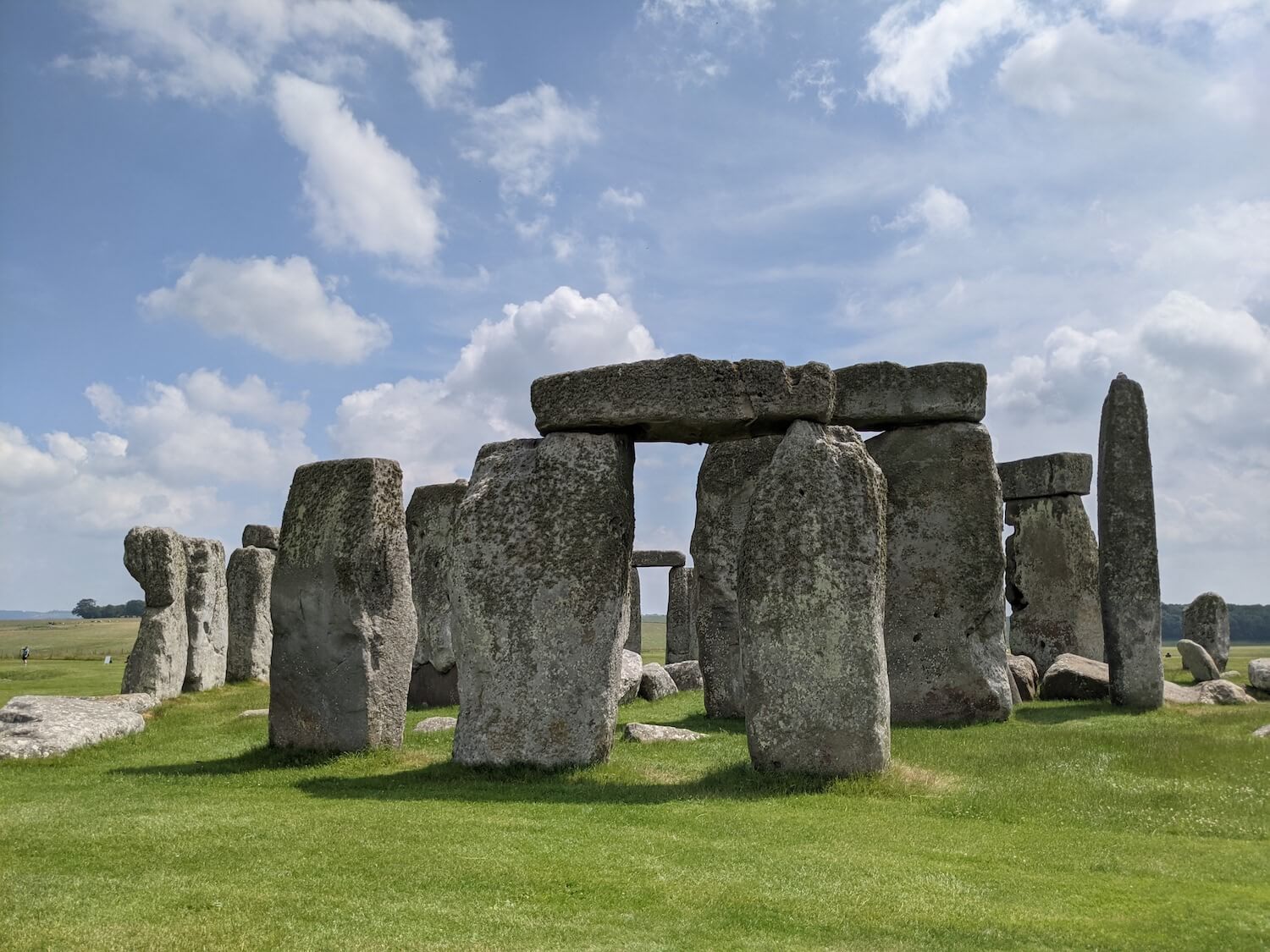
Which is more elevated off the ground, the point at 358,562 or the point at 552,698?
the point at 358,562

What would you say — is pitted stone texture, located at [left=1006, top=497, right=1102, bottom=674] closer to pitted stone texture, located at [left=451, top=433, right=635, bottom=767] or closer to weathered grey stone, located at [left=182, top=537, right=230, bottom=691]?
pitted stone texture, located at [left=451, top=433, right=635, bottom=767]

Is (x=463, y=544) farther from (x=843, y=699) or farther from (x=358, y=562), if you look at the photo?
(x=843, y=699)

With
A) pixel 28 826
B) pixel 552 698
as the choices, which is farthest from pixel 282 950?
pixel 552 698

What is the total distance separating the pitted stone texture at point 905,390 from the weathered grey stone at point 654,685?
21.7ft

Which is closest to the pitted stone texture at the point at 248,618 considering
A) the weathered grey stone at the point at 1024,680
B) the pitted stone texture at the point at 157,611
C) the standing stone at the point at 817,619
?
the pitted stone texture at the point at 157,611

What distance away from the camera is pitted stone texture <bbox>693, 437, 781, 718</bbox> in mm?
16375

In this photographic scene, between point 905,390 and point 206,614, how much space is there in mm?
15990

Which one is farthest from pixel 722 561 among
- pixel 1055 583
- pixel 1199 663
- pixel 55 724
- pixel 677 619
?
pixel 677 619

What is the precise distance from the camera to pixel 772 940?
19.0ft

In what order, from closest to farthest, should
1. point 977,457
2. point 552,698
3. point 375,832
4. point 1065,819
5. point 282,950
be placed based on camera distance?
point 282,950 < point 375,832 < point 1065,819 < point 552,698 < point 977,457

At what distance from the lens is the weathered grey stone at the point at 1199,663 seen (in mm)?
23328

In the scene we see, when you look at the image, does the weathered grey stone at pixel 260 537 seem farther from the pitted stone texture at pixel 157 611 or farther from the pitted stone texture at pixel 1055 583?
the pitted stone texture at pixel 1055 583

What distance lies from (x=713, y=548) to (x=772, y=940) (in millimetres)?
11111

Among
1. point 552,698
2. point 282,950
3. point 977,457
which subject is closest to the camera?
point 282,950
